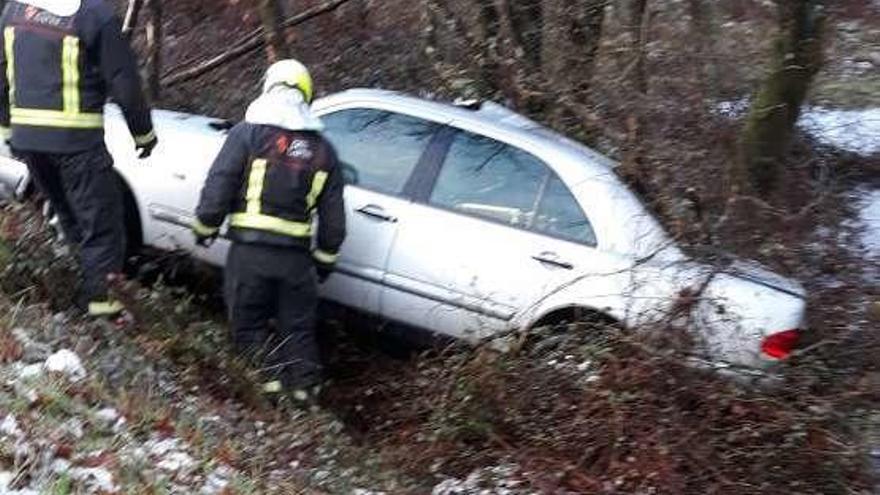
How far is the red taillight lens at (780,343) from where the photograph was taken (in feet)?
18.6

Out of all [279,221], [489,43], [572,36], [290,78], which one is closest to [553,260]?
[279,221]

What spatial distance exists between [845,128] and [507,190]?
6.07 meters

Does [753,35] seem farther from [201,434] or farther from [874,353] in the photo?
[201,434]

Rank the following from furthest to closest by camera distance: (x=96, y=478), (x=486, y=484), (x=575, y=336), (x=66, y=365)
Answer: (x=575, y=336)
(x=486, y=484)
(x=66, y=365)
(x=96, y=478)

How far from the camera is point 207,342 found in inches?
234

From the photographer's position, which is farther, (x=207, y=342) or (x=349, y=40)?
(x=349, y=40)

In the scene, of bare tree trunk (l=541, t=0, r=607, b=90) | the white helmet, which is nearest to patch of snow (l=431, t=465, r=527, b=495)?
the white helmet

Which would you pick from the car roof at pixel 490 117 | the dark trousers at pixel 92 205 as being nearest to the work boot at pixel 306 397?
the dark trousers at pixel 92 205

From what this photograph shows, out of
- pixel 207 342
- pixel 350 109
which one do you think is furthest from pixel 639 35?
pixel 207 342

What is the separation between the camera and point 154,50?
32.9 feet

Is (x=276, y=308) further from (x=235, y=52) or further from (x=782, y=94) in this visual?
(x=235, y=52)

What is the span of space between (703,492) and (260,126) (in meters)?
2.80

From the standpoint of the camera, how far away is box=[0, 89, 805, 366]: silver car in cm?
596

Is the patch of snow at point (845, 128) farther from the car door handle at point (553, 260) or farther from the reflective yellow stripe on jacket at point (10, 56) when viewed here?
the reflective yellow stripe on jacket at point (10, 56)
